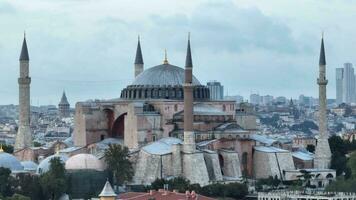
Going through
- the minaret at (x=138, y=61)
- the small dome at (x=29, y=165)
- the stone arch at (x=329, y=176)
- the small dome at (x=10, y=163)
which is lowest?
the stone arch at (x=329, y=176)

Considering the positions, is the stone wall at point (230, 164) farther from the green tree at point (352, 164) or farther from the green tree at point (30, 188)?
the green tree at point (30, 188)

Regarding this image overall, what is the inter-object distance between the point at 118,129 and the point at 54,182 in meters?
10.9

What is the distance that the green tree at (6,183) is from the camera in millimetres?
45344

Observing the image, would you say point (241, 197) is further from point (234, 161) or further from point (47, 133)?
point (47, 133)

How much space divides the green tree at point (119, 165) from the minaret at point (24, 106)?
7.72 meters

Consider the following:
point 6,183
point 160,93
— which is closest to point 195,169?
point 160,93

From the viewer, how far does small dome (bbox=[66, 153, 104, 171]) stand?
159 ft

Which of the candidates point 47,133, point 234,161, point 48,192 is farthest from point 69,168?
point 47,133

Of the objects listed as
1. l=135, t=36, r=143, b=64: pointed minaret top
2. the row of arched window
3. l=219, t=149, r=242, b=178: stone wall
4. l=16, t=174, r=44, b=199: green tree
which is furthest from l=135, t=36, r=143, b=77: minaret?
l=16, t=174, r=44, b=199: green tree

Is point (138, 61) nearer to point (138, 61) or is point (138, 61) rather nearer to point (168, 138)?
point (138, 61)

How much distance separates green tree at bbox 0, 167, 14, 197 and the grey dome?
10.6m

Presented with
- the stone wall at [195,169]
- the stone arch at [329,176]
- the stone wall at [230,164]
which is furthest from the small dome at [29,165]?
the stone arch at [329,176]

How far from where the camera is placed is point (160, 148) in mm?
51000

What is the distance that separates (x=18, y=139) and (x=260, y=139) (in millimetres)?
9391
